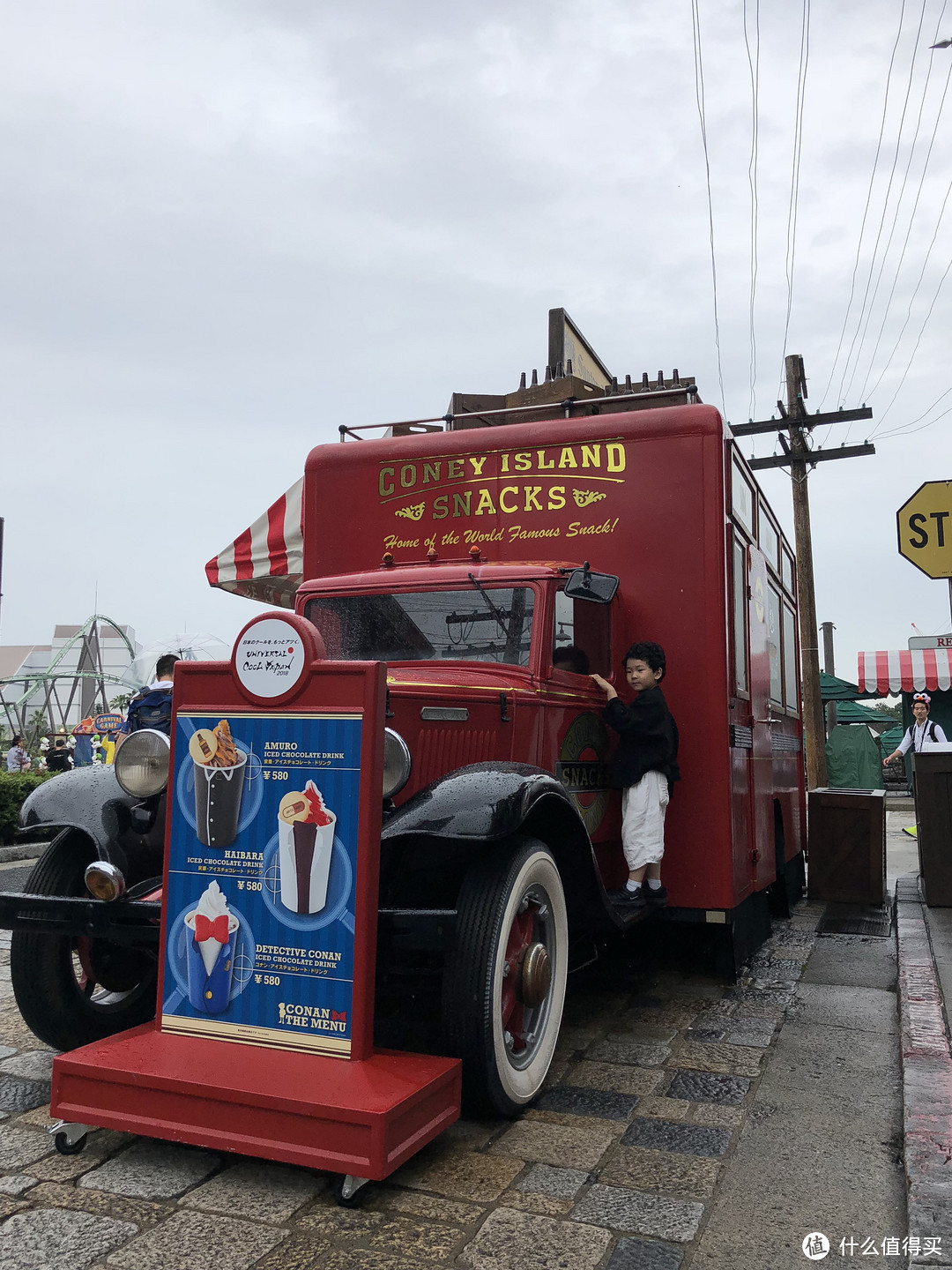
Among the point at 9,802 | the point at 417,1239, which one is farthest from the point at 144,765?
the point at 9,802

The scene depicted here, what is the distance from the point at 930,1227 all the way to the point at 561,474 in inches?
151

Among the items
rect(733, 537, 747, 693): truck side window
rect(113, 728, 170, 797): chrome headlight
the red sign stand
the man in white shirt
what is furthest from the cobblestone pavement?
the man in white shirt

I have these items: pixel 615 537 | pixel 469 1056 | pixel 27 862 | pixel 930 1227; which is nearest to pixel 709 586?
pixel 615 537

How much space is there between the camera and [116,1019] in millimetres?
4105

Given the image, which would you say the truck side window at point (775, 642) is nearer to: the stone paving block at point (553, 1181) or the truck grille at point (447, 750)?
the truck grille at point (447, 750)

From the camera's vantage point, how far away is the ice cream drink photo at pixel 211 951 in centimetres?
324

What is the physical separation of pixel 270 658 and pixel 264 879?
726 mm

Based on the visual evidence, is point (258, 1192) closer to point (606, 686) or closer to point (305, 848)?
point (305, 848)

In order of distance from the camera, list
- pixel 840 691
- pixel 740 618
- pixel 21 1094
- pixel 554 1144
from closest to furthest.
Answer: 1. pixel 554 1144
2. pixel 21 1094
3. pixel 740 618
4. pixel 840 691

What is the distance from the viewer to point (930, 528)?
239 inches

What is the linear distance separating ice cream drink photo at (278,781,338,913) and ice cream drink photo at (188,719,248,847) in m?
0.20

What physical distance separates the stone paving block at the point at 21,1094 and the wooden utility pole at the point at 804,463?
52.0 feet

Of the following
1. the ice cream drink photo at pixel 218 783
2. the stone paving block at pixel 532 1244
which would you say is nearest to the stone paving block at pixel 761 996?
the stone paving block at pixel 532 1244

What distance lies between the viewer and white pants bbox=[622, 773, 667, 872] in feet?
15.8
